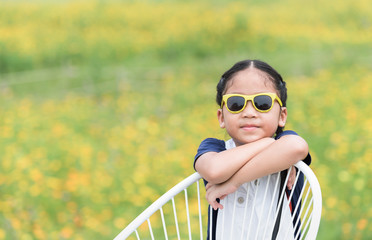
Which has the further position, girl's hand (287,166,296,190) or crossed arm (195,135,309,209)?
girl's hand (287,166,296,190)

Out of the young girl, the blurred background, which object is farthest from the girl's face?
the blurred background

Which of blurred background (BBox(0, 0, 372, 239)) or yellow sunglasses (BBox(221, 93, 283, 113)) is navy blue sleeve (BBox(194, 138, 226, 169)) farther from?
blurred background (BBox(0, 0, 372, 239))

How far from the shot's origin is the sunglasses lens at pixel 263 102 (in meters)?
1.36

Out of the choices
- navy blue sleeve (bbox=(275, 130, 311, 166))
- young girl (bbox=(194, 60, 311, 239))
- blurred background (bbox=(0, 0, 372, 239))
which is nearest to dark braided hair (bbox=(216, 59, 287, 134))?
young girl (bbox=(194, 60, 311, 239))

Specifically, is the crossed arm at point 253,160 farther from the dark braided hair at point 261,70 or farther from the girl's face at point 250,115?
the dark braided hair at point 261,70

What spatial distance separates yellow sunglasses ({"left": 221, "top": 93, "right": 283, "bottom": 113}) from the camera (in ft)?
4.46

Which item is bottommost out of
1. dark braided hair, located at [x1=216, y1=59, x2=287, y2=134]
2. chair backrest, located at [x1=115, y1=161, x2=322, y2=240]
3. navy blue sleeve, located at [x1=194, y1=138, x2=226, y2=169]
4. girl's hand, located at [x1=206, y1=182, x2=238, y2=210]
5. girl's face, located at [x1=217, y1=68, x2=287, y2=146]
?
chair backrest, located at [x1=115, y1=161, x2=322, y2=240]

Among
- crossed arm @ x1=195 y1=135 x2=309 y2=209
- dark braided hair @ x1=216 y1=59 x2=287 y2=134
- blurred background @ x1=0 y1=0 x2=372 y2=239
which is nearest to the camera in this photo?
crossed arm @ x1=195 y1=135 x2=309 y2=209

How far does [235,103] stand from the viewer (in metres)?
1.37

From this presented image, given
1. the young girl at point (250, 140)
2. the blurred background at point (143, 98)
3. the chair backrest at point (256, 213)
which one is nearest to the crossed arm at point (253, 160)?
the young girl at point (250, 140)

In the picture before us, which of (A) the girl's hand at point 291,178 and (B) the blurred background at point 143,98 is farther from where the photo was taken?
(B) the blurred background at point 143,98

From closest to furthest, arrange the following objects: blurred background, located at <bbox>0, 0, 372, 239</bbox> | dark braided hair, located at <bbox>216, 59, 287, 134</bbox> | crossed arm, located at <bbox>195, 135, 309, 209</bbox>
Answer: crossed arm, located at <bbox>195, 135, 309, 209</bbox>
dark braided hair, located at <bbox>216, 59, 287, 134</bbox>
blurred background, located at <bbox>0, 0, 372, 239</bbox>

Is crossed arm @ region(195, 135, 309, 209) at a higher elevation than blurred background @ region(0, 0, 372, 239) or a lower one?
lower

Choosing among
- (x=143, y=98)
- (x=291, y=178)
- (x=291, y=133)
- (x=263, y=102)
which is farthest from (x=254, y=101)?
(x=143, y=98)
